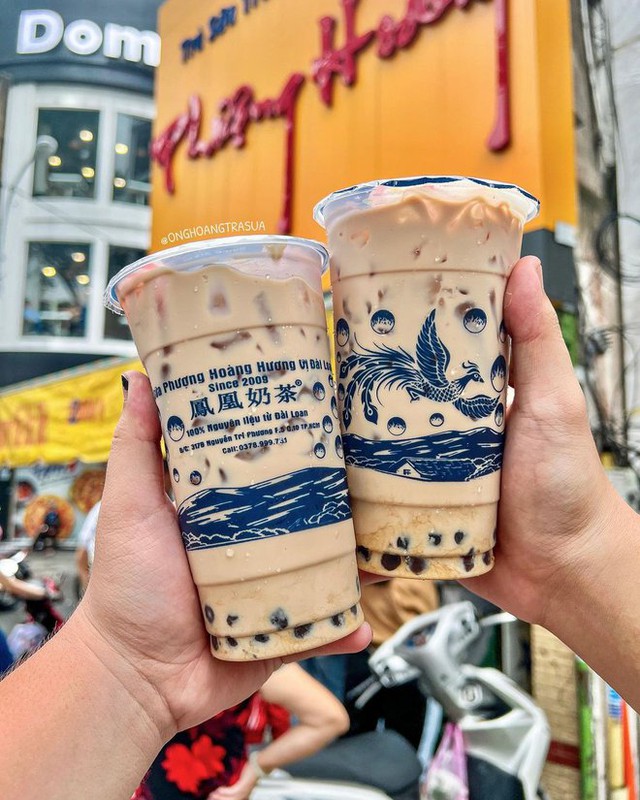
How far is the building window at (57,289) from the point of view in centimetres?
780

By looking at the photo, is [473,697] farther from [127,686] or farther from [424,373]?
[424,373]

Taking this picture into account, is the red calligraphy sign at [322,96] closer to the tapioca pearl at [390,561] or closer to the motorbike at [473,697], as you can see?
the motorbike at [473,697]

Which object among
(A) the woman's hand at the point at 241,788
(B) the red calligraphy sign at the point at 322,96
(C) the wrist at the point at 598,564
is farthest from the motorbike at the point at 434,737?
(B) the red calligraphy sign at the point at 322,96

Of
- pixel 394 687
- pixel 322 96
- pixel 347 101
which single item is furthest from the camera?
pixel 322 96

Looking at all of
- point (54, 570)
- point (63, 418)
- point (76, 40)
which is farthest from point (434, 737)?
point (76, 40)

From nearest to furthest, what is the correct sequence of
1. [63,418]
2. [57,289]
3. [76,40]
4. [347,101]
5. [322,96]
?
[347,101] → [322,96] → [63,418] → [76,40] → [57,289]

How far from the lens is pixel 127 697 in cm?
111

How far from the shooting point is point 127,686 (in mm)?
1109

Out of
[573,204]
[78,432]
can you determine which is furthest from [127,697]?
[78,432]

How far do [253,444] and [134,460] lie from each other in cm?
27

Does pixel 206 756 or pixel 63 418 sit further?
pixel 63 418

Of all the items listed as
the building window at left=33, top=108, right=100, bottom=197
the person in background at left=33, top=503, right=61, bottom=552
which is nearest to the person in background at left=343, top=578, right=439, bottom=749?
the person in background at left=33, top=503, right=61, bottom=552

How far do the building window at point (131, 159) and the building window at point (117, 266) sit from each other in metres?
0.65

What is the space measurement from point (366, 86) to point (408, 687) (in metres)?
3.70
